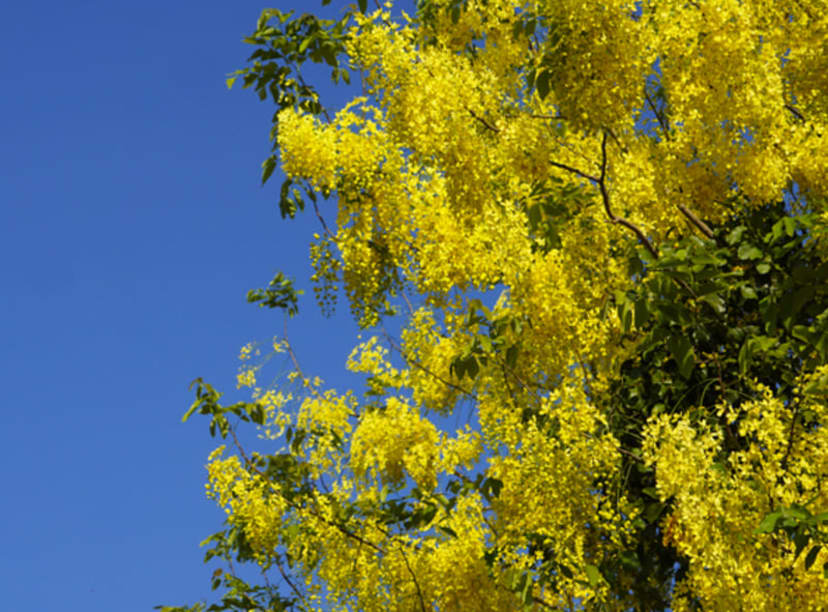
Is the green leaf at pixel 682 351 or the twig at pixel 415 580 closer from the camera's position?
the green leaf at pixel 682 351

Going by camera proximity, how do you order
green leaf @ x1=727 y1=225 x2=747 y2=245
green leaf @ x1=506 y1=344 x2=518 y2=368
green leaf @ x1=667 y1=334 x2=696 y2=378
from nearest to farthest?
green leaf @ x1=667 y1=334 x2=696 y2=378, green leaf @ x1=506 y1=344 x2=518 y2=368, green leaf @ x1=727 y1=225 x2=747 y2=245

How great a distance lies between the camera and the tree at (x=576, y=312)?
3.29 m

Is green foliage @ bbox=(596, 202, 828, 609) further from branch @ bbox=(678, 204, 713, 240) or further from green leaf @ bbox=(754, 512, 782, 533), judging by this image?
green leaf @ bbox=(754, 512, 782, 533)

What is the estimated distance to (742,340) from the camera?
4152 millimetres

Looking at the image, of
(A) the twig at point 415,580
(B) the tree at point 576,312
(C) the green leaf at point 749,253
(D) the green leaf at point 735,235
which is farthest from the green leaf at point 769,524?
(A) the twig at point 415,580

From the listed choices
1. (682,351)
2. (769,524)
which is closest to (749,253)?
(682,351)

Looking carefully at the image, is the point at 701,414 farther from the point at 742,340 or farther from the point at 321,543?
the point at 321,543

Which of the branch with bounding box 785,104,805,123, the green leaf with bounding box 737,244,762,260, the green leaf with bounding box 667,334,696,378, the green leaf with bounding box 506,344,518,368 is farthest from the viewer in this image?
the branch with bounding box 785,104,805,123

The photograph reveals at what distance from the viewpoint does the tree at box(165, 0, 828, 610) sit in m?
3.29

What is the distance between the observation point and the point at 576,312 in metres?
4.02

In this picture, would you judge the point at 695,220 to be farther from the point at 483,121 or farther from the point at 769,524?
the point at 769,524

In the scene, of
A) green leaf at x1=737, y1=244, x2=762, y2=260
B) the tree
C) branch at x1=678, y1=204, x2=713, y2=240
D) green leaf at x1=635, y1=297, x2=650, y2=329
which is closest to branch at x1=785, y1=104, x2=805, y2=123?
the tree

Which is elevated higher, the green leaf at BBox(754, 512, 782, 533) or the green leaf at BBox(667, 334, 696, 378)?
the green leaf at BBox(667, 334, 696, 378)

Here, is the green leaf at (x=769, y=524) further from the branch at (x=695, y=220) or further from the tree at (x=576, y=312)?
the branch at (x=695, y=220)
